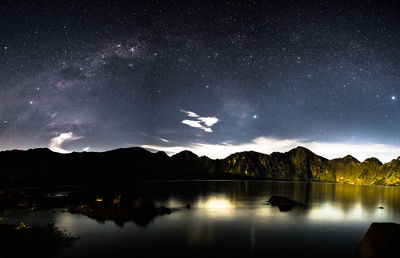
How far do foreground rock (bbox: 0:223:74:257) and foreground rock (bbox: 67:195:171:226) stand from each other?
11.2 meters

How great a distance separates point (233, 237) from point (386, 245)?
62.8ft

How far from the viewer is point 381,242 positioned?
22250mm

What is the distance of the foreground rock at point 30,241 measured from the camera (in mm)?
23959

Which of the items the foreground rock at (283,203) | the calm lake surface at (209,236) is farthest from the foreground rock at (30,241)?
the foreground rock at (283,203)

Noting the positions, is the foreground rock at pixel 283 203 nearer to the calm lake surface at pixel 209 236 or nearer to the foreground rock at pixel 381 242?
the calm lake surface at pixel 209 236

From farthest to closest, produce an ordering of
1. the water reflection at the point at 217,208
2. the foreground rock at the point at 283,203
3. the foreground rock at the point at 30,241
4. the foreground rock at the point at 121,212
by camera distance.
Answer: the foreground rock at the point at 283,203 < the water reflection at the point at 217,208 < the foreground rock at the point at 121,212 < the foreground rock at the point at 30,241

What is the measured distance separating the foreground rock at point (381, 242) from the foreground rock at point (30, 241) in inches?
1185

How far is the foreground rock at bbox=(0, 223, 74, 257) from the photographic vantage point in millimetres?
23959

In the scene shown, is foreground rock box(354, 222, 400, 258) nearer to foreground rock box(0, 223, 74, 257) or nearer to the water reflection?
foreground rock box(0, 223, 74, 257)

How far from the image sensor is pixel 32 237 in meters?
28.4

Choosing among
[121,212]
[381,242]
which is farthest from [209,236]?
[381,242]

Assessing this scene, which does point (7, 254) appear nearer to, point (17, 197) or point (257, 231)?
point (257, 231)

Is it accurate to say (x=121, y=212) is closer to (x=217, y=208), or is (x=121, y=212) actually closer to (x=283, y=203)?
(x=217, y=208)

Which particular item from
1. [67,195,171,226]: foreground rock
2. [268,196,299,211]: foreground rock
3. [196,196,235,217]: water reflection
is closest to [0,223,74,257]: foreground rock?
[67,195,171,226]: foreground rock
